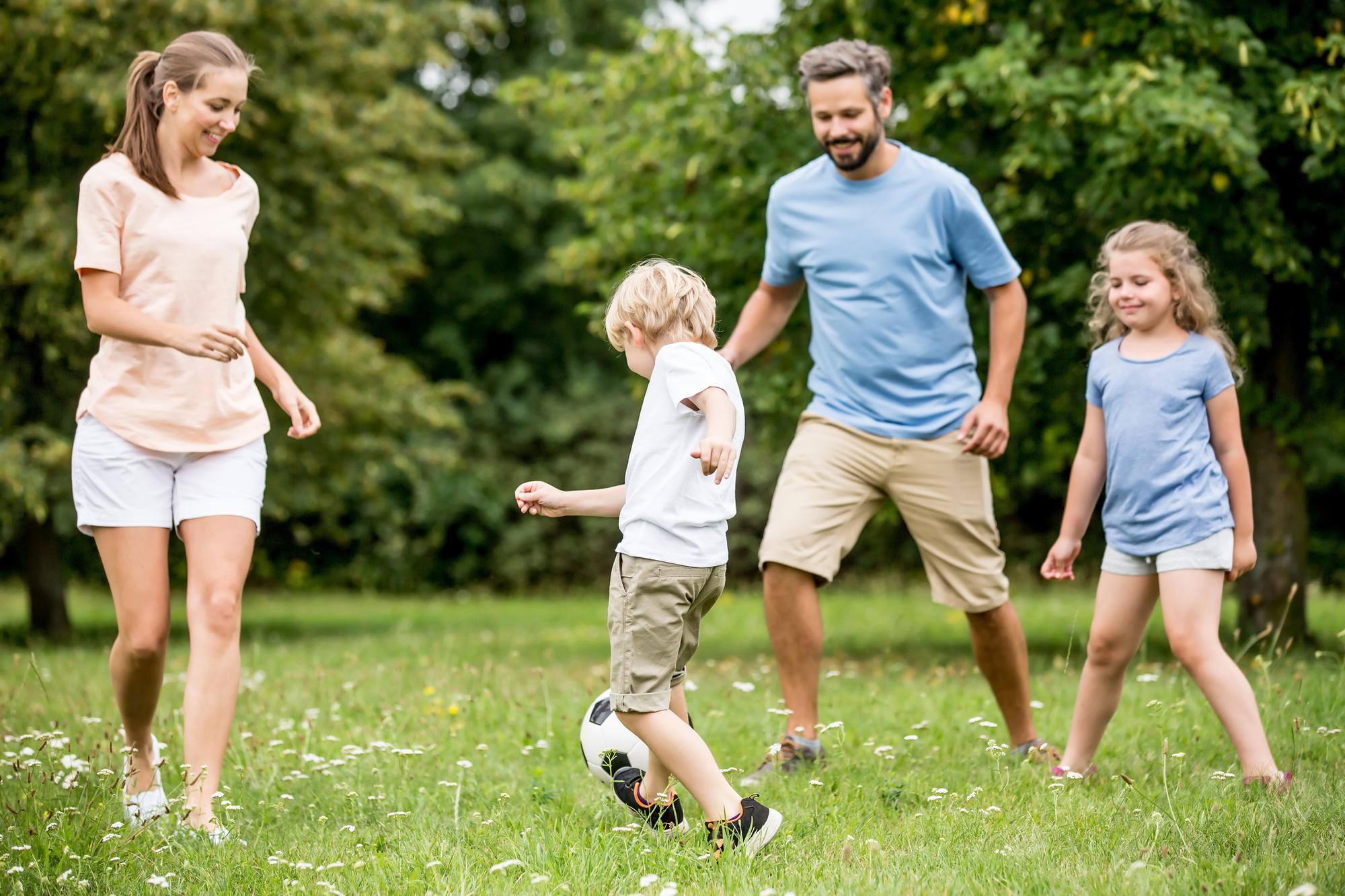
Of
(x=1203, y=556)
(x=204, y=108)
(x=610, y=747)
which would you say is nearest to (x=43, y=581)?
(x=204, y=108)

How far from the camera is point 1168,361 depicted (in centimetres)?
390

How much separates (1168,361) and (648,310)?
1.61m

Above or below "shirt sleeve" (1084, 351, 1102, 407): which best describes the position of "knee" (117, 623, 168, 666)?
below

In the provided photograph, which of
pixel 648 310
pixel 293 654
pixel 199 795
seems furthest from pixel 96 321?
pixel 293 654

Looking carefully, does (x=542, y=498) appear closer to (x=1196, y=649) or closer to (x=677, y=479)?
(x=677, y=479)

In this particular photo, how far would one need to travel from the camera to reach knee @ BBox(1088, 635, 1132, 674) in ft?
13.0

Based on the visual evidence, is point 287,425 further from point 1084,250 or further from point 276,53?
point 1084,250

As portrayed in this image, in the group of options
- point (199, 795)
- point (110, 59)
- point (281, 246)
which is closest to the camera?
point (199, 795)

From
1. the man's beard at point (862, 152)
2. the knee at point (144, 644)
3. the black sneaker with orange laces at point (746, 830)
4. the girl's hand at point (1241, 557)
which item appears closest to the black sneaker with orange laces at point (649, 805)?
the black sneaker with orange laces at point (746, 830)

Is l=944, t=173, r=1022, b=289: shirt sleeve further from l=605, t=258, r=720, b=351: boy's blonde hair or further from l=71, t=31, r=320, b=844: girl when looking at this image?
l=71, t=31, r=320, b=844: girl

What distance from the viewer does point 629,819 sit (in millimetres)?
3641

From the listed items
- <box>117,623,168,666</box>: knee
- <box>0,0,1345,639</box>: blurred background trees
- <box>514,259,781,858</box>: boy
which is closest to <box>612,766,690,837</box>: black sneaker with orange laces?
<box>514,259,781,858</box>: boy

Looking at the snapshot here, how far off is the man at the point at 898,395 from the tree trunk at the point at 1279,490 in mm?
4288

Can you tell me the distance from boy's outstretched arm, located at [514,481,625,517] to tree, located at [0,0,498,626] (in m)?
6.06
